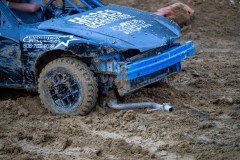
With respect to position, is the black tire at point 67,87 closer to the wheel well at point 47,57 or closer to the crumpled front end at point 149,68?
the wheel well at point 47,57

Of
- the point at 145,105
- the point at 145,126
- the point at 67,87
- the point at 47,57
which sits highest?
the point at 47,57

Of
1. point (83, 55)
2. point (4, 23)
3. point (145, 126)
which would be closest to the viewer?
point (145, 126)

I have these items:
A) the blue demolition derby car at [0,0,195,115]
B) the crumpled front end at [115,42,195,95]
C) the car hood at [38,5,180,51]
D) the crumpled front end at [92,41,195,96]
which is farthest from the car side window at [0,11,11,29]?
the crumpled front end at [115,42,195,95]

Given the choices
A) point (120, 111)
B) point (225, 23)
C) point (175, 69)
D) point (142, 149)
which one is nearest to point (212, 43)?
point (225, 23)

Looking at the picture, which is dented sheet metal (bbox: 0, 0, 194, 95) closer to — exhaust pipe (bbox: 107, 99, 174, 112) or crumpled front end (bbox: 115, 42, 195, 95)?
crumpled front end (bbox: 115, 42, 195, 95)

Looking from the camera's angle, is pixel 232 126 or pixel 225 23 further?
pixel 225 23

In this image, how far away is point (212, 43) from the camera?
10172 millimetres

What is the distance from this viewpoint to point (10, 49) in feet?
21.8

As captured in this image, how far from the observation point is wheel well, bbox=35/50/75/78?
21.3 feet

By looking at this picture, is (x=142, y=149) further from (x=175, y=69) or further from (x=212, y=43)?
(x=212, y=43)

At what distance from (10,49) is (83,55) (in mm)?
1063

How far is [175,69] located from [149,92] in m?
0.48

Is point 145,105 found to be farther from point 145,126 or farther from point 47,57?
point 47,57

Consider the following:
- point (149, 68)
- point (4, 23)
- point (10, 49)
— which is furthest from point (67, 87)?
point (4, 23)
